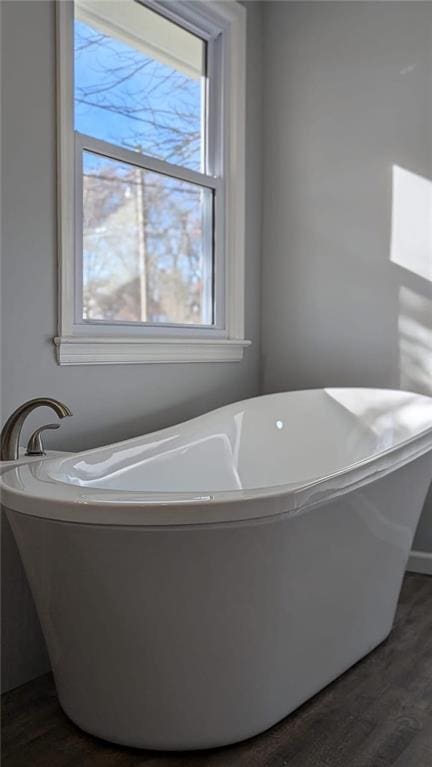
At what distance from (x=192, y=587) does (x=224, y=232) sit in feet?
6.33

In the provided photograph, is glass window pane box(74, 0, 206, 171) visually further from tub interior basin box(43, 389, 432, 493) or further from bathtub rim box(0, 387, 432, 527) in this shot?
bathtub rim box(0, 387, 432, 527)

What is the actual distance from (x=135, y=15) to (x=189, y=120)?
1.52ft

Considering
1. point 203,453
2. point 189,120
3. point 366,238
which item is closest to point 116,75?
point 189,120

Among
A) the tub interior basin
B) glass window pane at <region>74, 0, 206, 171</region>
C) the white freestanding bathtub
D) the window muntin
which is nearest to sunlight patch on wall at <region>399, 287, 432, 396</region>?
the tub interior basin

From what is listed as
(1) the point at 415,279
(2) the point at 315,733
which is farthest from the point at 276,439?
(2) the point at 315,733

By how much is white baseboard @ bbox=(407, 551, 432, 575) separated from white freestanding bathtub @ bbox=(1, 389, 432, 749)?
3.03ft

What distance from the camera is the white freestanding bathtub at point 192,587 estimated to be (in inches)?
56.7

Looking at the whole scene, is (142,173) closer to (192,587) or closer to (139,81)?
(139,81)

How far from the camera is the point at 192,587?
4.93 feet

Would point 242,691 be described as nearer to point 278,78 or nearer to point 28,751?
point 28,751

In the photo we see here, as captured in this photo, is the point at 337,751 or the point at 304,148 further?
the point at 304,148

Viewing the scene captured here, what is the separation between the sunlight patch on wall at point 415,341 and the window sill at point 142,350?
2.18ft

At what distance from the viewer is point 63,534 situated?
57.5 inches

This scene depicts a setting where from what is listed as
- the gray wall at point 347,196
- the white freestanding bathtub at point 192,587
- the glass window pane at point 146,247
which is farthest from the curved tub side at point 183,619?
the glass window pane at point 146,247
